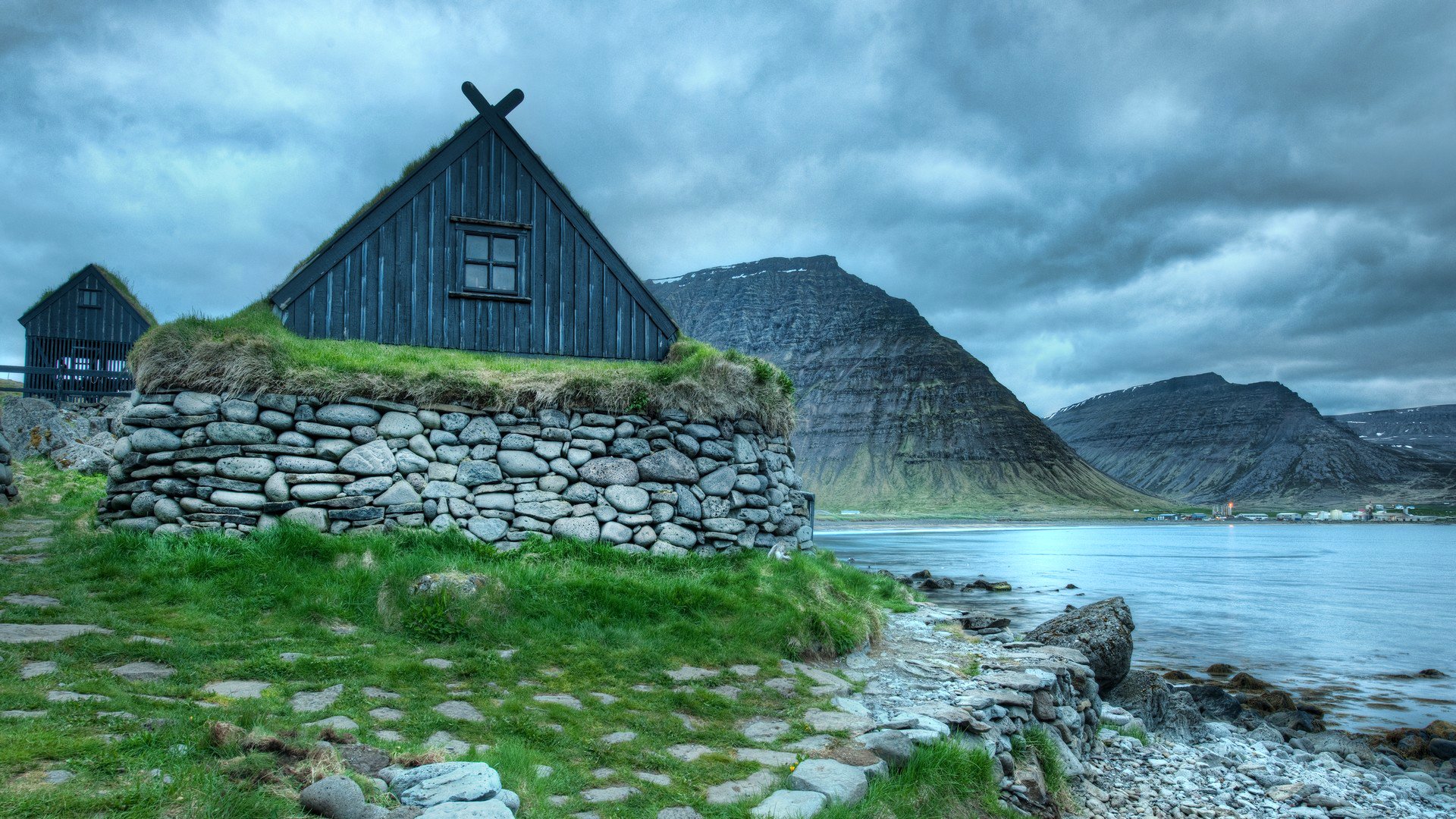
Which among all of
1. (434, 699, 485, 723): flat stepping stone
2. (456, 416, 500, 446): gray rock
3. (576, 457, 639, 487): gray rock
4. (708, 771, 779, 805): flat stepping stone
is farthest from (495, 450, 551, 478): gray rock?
(708, 771, 779, 805): flat stepping stone

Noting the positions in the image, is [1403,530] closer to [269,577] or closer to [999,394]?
[999,394]

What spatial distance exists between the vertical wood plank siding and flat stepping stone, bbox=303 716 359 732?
32.4 feet

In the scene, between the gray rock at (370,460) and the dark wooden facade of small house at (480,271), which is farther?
the dark wooden facade of small house at (480,271)

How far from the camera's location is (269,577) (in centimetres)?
894

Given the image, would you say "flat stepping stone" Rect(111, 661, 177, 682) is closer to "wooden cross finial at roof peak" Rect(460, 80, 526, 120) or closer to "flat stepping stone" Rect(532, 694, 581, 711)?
"flat stepping stone" Rect(532, 694, 581, 711)

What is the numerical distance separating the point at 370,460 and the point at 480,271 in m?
5.27

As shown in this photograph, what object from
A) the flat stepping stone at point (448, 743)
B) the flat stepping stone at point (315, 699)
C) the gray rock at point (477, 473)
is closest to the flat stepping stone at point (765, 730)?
the flat stepping stone at point (448, 743)

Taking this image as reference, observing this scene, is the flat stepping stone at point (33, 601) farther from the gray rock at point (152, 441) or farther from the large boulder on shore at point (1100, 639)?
the large boulder on shore at point (1100, 639)

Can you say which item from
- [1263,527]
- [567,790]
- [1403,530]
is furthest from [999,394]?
[567,790]

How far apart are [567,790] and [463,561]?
5464 mm

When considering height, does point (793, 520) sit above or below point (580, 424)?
below

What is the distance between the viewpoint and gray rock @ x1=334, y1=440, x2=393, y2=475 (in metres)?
10.8

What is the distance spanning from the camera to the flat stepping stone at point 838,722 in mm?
6754

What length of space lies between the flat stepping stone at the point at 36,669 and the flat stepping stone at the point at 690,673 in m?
4.90
